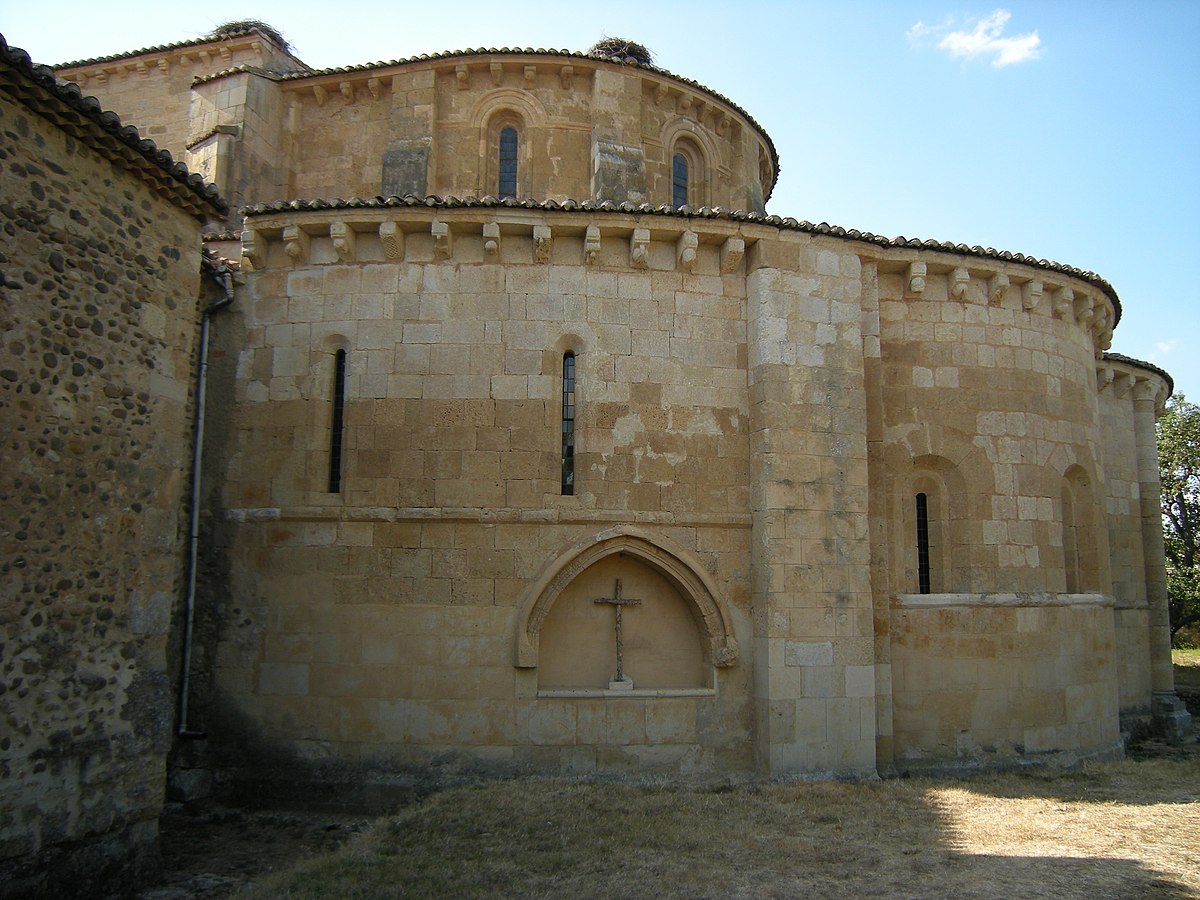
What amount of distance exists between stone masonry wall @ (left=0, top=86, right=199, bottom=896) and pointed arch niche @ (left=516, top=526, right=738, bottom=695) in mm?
3978

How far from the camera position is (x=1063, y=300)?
12688 millimetres

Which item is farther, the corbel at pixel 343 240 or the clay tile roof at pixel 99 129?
the corbel at pixel 343 240

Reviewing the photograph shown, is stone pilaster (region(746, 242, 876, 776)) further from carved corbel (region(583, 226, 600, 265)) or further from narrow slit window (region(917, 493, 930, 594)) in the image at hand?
carved corbel (region(583, 226, 600, 265))

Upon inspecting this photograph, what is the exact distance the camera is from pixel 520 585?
402 inches

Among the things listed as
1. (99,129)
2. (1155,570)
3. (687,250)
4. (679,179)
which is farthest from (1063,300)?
(99,129)

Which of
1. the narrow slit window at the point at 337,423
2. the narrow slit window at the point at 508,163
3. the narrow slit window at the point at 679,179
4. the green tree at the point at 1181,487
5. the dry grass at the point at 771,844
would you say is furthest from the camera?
the green tree at the point at 1181,487

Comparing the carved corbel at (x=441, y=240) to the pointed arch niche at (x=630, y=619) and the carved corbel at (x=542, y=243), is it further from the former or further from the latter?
the pointed arch niche at (x=630, y=619)

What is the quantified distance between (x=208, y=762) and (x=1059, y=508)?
11.0 m

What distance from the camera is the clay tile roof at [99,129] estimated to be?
Answer: 6.54 metres

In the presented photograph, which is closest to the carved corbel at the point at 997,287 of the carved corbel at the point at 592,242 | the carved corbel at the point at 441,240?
the carved corbel at the point at 592,242

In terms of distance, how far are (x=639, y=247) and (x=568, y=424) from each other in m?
2.22

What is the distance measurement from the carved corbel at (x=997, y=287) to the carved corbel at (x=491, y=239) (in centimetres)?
651

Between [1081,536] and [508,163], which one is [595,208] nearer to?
[508,163]

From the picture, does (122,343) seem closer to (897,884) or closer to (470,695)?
(470,695)
